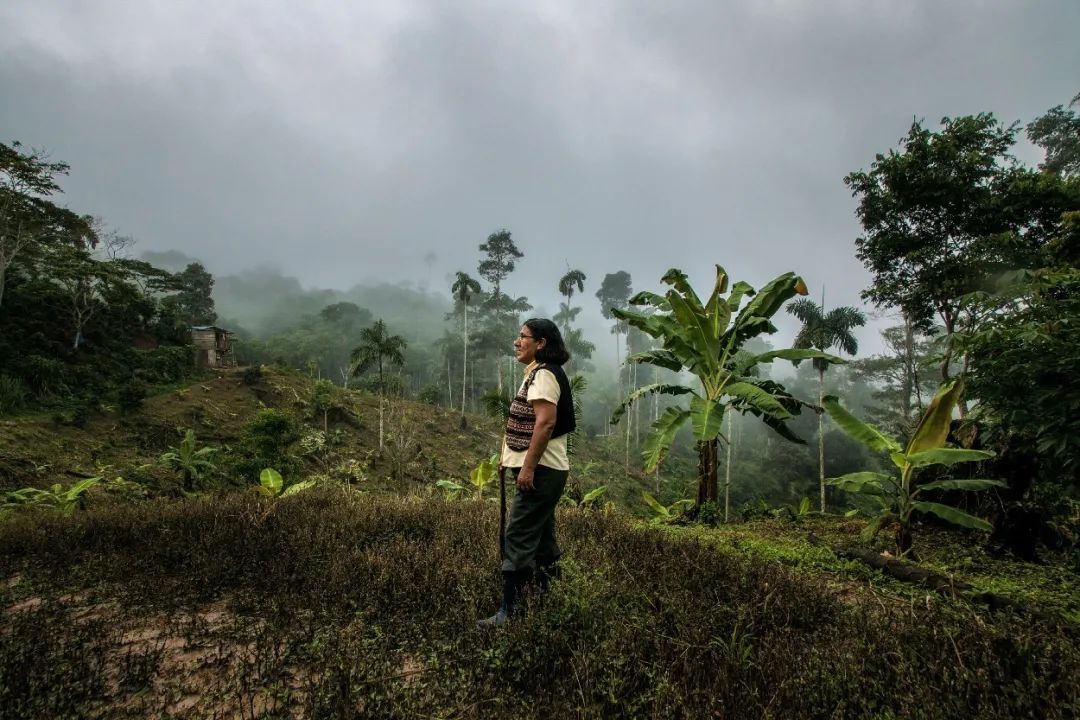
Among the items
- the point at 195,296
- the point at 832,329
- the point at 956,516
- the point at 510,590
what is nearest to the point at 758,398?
the point at 956,516

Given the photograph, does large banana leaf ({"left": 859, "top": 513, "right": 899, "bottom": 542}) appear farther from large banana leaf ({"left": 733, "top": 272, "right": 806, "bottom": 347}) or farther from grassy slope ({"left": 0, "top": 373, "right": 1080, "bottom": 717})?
large banana leaf ({"left": 733, "top": 272, "right": 806, "bottom": 347})

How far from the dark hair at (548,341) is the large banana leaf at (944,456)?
11.4ft

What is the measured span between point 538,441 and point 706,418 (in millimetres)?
3479

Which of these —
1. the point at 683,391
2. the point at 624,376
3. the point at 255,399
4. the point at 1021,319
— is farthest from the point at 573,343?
the point at 1021,319

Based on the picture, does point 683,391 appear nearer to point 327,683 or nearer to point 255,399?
point 327,683

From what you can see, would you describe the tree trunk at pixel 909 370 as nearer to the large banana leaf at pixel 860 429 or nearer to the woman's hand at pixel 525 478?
the large banana leaf at pixel 860 429

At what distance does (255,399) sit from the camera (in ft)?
72.2

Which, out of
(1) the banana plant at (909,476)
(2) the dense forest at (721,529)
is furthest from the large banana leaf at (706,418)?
(1) the banana plant at (909,476)

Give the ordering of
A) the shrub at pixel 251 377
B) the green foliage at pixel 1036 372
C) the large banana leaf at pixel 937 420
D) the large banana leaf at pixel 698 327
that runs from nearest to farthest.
Result: 1. the green foliage at pixel 1036 372
2. the large banana leaf at pixel 937 420
3. the large banana leaf at pixel 698 327
4. the shrub at pixel 251 377

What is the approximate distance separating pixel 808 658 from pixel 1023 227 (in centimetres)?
1775

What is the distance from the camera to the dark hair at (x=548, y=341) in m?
3.03

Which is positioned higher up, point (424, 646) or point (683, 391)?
point (683, 391)

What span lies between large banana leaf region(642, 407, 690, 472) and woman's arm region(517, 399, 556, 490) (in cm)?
332

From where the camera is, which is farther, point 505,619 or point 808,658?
point 505,619
